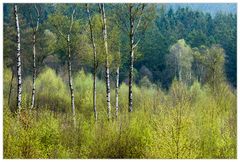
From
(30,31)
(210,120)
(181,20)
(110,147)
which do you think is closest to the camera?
(110,147)

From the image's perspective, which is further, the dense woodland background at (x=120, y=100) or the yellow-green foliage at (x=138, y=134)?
the dense woodland background at (x=120, y=100)

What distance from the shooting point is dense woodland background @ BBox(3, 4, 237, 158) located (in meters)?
10.6

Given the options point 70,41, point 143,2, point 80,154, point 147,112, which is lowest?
point 80,154

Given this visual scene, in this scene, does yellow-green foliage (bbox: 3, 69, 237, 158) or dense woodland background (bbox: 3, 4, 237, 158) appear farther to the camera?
dense woodland background (bbox: 3, 4, 237, 158)

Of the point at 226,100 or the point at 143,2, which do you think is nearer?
the point at 143,2

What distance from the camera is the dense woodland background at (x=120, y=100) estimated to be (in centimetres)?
1063

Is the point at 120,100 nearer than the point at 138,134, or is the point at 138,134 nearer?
the point at 138,134

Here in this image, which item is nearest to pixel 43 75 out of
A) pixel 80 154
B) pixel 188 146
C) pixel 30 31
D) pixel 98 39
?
pixel 30 31

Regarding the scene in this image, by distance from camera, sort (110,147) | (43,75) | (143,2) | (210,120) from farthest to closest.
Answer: (43,75) < (143,2) < (210,120) < (110,147)

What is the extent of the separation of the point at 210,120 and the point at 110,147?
2.83 metres

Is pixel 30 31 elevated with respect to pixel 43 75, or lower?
elevated

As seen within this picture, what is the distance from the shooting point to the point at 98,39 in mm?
14781

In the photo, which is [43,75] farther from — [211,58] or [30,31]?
[211,58]

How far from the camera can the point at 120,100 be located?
61.8ft
